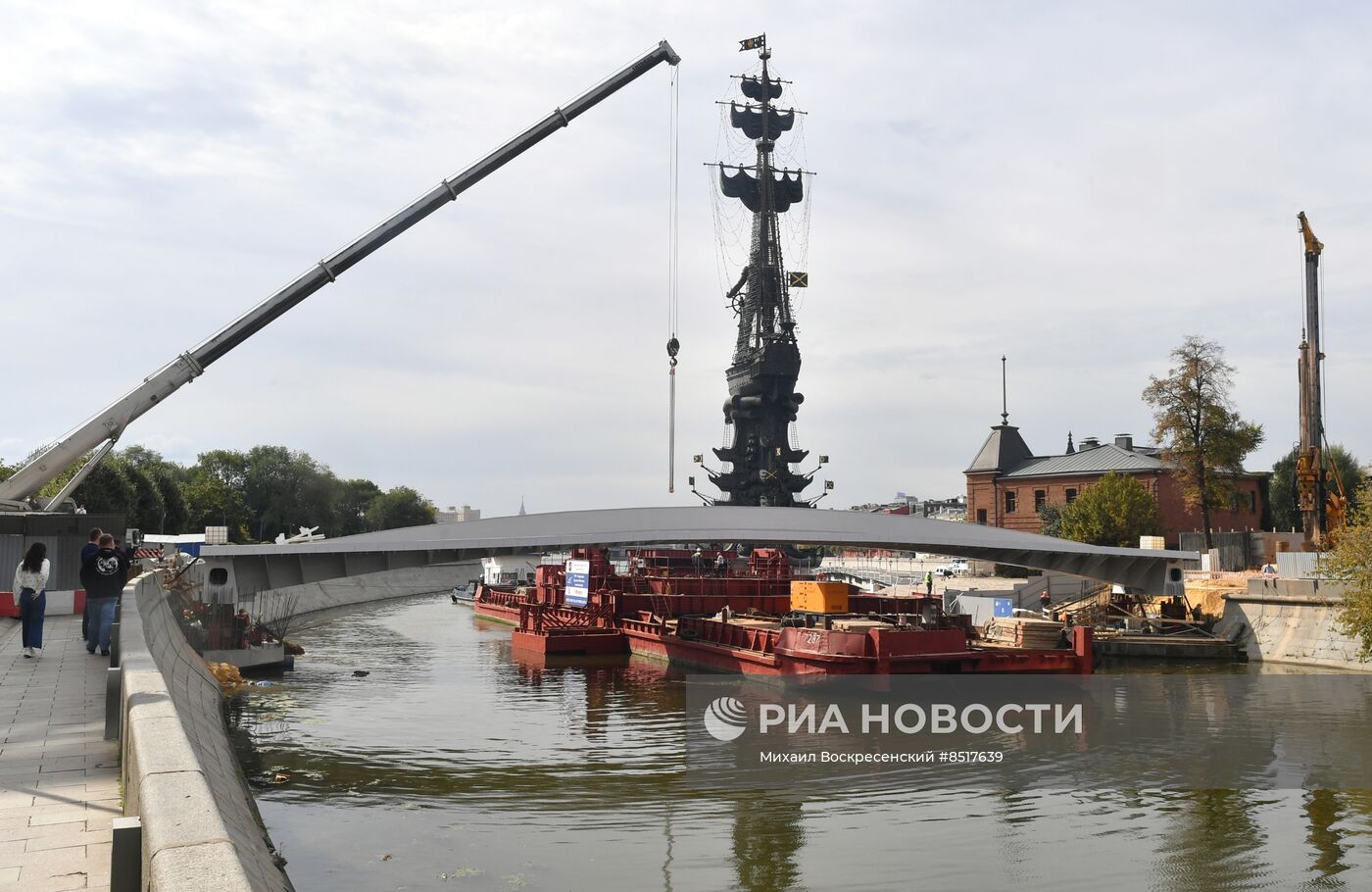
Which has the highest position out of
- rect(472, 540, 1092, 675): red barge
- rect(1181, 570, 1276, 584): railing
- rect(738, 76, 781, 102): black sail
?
rect(738, 76, 781, 102): black sail

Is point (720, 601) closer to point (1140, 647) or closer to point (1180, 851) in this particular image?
point (1140, 647)

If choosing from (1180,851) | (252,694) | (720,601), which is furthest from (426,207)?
(1180,851)

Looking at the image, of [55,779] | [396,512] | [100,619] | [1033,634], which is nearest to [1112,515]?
[1033,634]

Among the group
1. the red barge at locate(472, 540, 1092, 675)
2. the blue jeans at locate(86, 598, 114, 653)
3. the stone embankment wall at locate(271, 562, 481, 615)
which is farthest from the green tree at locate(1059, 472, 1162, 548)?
the blue jeans at locate(86, 598, 114, 653)

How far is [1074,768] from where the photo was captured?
88.5 feet

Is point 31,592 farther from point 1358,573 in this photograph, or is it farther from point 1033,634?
point 1358,573

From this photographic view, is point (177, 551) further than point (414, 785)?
Yes

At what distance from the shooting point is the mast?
63094 millimetres

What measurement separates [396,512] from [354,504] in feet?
20.5

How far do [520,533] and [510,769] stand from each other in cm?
1848

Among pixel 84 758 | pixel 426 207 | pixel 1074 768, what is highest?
pixel 426 207

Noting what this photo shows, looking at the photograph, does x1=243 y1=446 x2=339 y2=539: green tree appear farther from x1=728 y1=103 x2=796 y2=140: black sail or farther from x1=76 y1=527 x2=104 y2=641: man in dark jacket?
x1=76 y1=527 x2=104 y2=641: man in dark jacket

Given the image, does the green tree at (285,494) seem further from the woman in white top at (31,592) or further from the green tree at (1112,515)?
the woman in white top at (31,592)

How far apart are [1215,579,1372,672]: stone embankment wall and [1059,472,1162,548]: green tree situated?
85.6 feet
